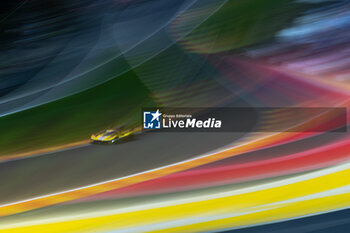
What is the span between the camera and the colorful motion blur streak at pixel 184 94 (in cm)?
204

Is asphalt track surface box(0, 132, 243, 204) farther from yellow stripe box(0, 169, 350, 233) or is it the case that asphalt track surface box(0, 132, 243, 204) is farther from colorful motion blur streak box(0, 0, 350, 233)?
yellow stripe box(0, 169, 350, 233)

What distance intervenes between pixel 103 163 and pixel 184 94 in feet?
2.19

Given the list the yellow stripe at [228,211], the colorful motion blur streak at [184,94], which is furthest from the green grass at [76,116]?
the yellow stripe at [228,211]

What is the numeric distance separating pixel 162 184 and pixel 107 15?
1462 millimetres

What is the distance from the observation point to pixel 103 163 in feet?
7.77

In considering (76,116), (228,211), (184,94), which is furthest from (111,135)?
(228,211)

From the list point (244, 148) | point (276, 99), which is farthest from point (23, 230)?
point (276, 99)

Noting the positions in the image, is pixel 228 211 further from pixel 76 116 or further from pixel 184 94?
pixel 76 116

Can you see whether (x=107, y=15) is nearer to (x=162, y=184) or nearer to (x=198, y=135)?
(x=198, y=135)

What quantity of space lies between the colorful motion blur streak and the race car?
0.21ft

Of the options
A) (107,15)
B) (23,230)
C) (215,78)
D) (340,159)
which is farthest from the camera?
(107,15)

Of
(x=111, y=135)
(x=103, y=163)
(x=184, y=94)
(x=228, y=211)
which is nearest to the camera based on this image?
(x=228, y=211)

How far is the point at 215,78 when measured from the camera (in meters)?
2.65

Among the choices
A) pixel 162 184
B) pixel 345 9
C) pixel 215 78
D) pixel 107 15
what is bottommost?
pixel 162 184
